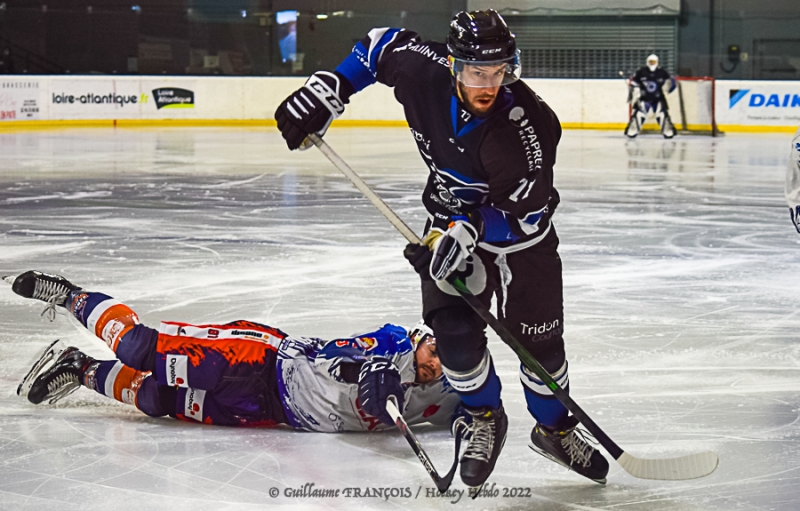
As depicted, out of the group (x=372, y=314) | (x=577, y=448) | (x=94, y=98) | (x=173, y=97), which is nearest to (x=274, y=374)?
(x=577, y=448)

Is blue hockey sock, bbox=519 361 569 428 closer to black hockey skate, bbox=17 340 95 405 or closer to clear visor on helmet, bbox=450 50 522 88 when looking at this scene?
clear visor on helmet, bbox=450 50 522 88

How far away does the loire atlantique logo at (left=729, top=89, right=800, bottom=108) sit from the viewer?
15078 mm

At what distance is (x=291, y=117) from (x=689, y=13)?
1532cm

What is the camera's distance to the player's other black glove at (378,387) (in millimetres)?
2600

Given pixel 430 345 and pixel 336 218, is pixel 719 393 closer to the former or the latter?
pixel 430 345

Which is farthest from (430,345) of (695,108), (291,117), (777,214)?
(695,108)

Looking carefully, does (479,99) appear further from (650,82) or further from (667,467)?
(650,82)

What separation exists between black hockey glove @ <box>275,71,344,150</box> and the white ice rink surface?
0.78m

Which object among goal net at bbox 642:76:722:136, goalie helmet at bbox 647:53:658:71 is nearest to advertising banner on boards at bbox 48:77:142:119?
goalie helmet at bbox 647:53:658:71

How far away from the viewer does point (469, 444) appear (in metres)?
2.46

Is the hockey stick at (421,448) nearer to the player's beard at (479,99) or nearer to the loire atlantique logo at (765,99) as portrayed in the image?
the player's beard at (479,99)

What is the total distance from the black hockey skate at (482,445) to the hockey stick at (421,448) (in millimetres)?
38

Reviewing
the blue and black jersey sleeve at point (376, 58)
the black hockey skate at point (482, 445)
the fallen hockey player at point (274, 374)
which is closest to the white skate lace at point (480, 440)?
the black hockey skate at point (482, 445)

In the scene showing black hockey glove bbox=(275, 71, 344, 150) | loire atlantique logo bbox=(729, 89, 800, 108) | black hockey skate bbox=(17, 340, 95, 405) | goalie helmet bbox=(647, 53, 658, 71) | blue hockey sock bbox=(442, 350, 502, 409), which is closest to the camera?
blue hockey sock bbox=(442, 350, 502, 409)
